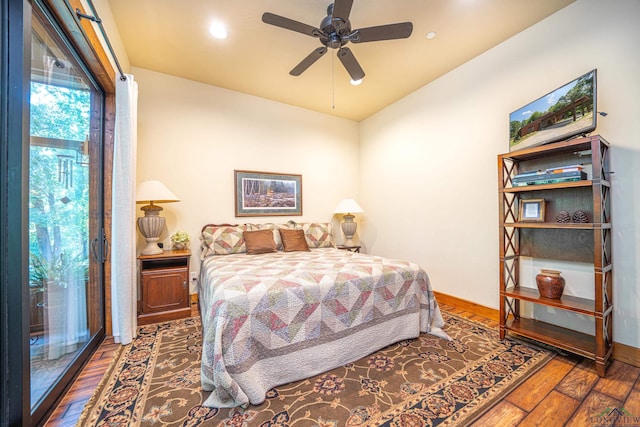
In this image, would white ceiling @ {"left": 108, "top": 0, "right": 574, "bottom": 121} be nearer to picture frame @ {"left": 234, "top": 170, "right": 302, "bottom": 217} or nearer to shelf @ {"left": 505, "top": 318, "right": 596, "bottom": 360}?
picture frame @ {"left": 234, "top": 170, "right": 302, "bottom": 217}

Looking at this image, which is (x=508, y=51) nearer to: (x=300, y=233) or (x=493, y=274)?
(x=493, y=274)

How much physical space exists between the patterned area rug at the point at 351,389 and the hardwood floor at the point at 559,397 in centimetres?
7

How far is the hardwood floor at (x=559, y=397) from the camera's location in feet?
4.42

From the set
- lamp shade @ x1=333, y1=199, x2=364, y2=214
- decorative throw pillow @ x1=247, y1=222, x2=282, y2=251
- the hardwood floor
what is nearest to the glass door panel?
the hardwood floor

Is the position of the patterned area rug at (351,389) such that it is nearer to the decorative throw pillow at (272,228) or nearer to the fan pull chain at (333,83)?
the decorative throw pillow at (272,228)

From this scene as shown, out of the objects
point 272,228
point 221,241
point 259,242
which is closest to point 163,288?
point 221,241

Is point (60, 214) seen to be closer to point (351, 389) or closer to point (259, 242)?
point (259, 242)

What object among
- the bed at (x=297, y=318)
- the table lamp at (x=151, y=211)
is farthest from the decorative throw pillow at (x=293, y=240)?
the table lamp at (x=151, y=211)

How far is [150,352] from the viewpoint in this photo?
207 centimetres

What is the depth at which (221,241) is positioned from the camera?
317cm

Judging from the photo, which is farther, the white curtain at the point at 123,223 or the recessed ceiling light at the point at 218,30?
the recessed ceiling light at the point at 218,30

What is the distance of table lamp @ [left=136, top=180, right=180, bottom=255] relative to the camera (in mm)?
2691

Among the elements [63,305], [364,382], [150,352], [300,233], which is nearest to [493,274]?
[364,382]

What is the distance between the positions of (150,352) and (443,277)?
327 cm
